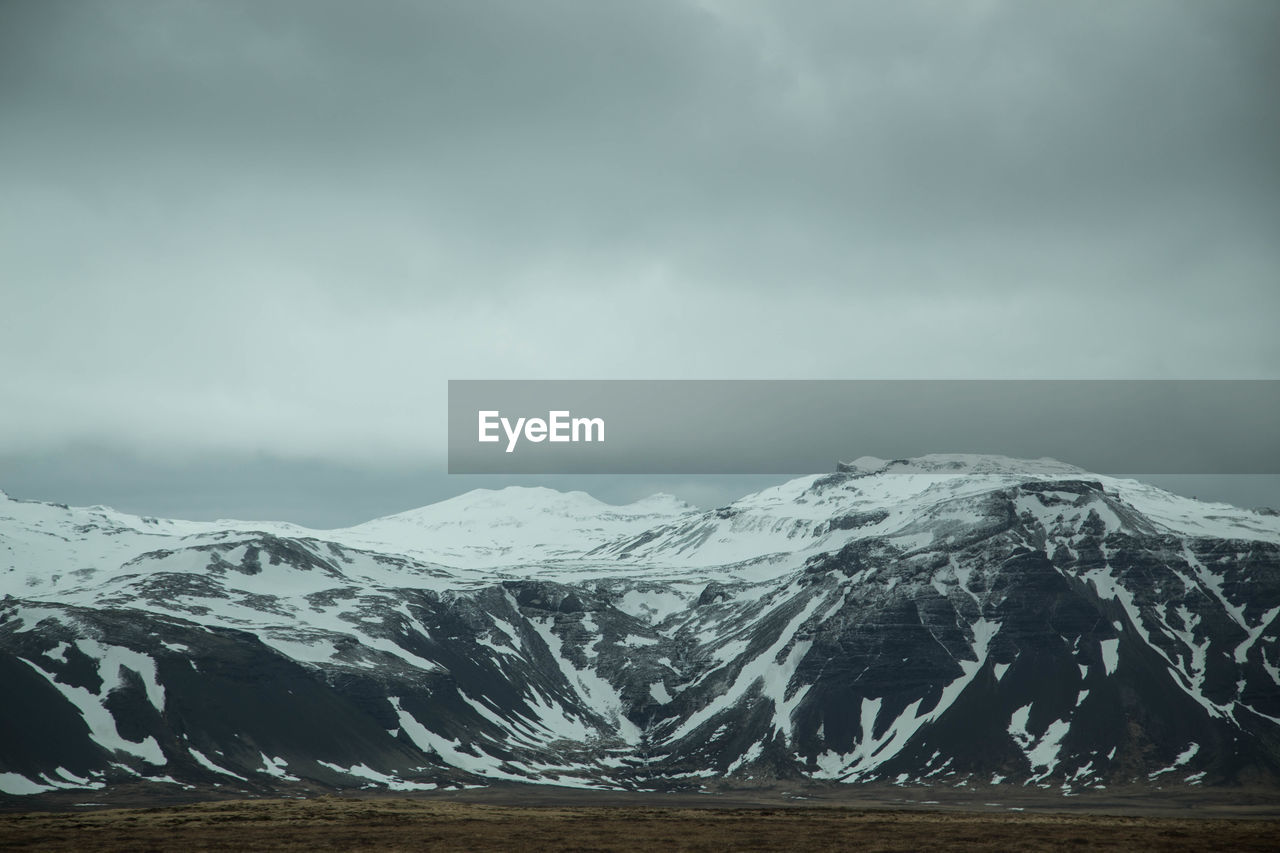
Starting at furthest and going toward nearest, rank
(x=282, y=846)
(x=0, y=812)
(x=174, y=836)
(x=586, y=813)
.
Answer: (x=0, y=812) → (x=586, y=813) → (x=174, y=836) → (x=282, y=846)

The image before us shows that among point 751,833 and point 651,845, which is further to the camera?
point 751,833

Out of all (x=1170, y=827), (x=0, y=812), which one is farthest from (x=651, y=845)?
(x=0, y=812)

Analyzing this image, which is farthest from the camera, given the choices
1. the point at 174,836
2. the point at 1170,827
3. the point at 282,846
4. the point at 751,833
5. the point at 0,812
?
the point at 0,812

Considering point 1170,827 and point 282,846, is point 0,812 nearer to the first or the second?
point 282,846

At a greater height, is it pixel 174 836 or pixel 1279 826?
pixel 174 836

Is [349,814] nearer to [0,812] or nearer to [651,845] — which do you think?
[651,845]

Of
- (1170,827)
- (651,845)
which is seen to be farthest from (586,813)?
(1170,827)
